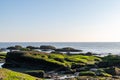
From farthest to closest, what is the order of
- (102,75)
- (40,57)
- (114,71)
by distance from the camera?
(40,57) < (114,71) < (102,75)

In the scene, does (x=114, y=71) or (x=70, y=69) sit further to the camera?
(x=70, y=69)

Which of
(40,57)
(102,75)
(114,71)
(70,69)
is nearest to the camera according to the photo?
(102,75)

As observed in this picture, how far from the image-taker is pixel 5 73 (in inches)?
1159

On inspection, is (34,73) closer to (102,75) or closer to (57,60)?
(102,75)

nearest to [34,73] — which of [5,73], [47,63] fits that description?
[47,63]

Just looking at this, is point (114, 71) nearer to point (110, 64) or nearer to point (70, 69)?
point (70, 69)

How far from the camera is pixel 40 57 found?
6919 cm

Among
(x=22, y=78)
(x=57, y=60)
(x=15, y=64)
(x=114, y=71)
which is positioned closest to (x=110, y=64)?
(x=57, y=60)

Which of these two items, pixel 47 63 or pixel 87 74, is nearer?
pixel 87 74

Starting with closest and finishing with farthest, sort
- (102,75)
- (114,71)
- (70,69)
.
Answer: (102,75) < (114,71) < (70,69)

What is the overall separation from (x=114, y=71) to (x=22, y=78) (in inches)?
1102

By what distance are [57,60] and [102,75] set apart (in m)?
20.8

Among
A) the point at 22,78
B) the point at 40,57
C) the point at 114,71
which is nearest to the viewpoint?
the point at 22,78

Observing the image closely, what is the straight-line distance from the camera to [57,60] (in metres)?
69.4
